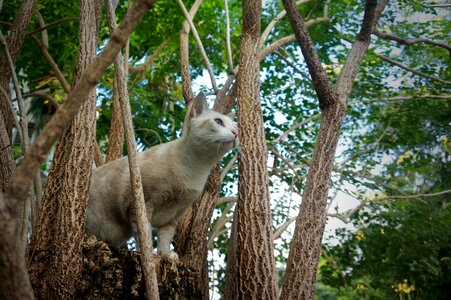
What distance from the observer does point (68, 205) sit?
113 inches

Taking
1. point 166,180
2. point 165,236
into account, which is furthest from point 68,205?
point 165,236

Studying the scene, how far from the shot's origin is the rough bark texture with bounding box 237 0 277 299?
10.6 feet

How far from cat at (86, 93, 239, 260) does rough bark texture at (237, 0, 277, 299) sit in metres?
0.14

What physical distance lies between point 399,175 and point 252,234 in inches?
253

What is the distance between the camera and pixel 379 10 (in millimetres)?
4121

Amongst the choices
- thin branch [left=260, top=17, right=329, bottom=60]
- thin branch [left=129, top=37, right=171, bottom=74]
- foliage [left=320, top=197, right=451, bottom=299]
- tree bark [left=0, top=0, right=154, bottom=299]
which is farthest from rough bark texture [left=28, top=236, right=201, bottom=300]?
foliage [left=320, top=197, right=451, bottom=299]

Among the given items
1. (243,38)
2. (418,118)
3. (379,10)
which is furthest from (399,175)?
(243,38)

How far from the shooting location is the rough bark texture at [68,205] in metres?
2.82

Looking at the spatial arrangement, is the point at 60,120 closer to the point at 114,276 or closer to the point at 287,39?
the point at 114,276

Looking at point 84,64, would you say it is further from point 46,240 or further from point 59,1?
point 59,1

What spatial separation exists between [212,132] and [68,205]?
1.10 m

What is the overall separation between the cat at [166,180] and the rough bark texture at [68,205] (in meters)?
0.59

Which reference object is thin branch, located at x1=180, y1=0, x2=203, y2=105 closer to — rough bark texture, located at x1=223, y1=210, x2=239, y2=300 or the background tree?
the background tree

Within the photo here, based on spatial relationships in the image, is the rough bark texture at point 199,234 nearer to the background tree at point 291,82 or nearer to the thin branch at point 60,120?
the background tree at point 291,82
